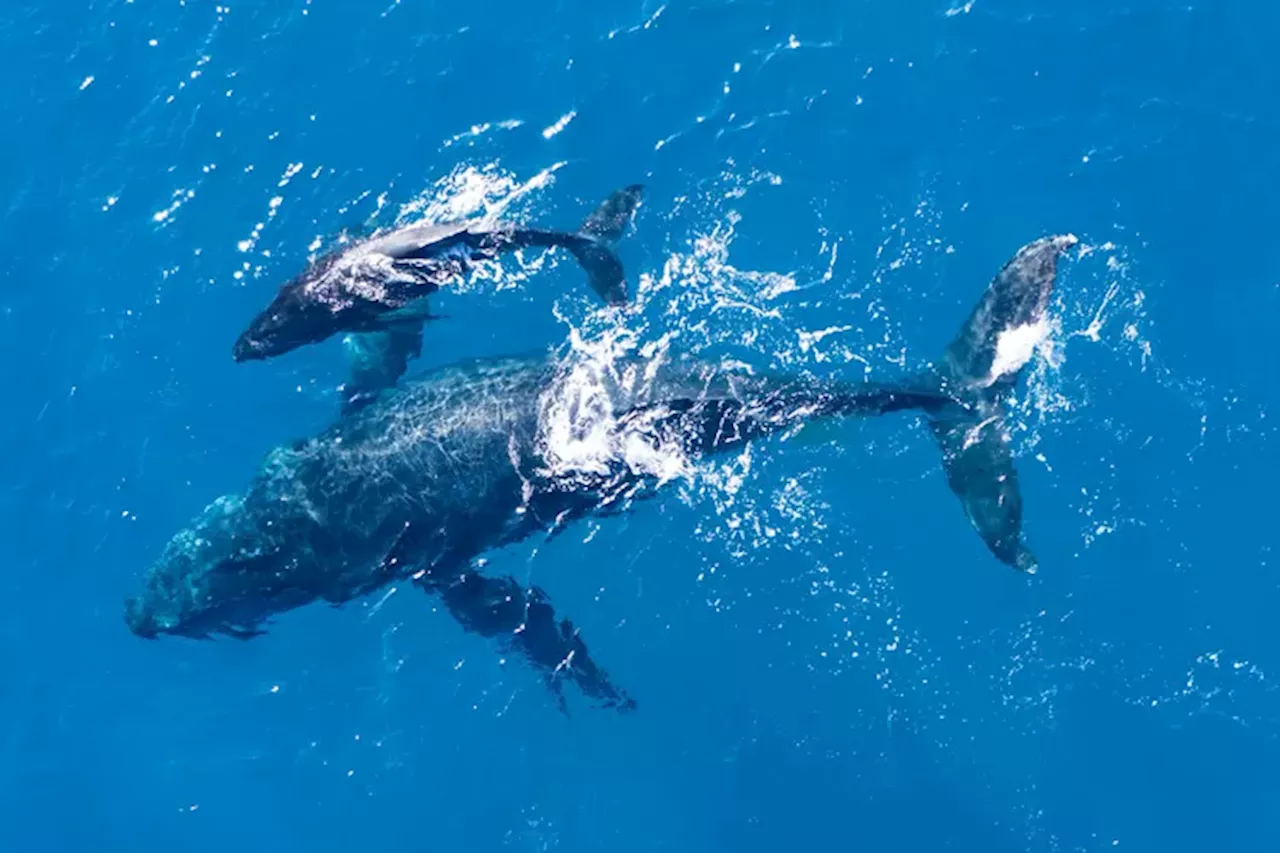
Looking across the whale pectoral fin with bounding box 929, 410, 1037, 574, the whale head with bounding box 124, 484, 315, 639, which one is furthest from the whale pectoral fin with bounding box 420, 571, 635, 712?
the whale pectoral fin with bounding box 929, 410, 1037, 574

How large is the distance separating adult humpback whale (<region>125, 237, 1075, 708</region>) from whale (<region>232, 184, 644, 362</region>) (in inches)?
78.2

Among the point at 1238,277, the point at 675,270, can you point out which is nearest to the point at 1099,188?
the point at 1238,277

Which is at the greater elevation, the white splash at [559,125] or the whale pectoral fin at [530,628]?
the white splash at [559,125]

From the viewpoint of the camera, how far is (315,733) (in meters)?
28.7

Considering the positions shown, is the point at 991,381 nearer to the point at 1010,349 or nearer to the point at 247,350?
the point at 1010,349

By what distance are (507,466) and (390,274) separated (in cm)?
481

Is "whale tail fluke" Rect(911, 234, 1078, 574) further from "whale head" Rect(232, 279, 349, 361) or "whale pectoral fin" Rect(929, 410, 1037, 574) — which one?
"whale head" Rect(232, 279, 349, 361)

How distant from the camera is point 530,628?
28.2 meters

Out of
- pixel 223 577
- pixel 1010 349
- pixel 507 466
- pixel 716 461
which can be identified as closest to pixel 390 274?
pixel 507 466

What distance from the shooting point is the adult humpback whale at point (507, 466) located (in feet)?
89.2

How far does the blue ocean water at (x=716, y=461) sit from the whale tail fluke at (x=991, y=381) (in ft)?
3.98

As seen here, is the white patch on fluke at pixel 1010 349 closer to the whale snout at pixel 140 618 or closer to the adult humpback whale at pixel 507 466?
the adult humpback whale at pixel 507 466

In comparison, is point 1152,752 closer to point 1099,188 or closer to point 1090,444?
point 1090,444

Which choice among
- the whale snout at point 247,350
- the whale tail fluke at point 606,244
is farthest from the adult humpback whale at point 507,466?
the whale snout at point 247,350
